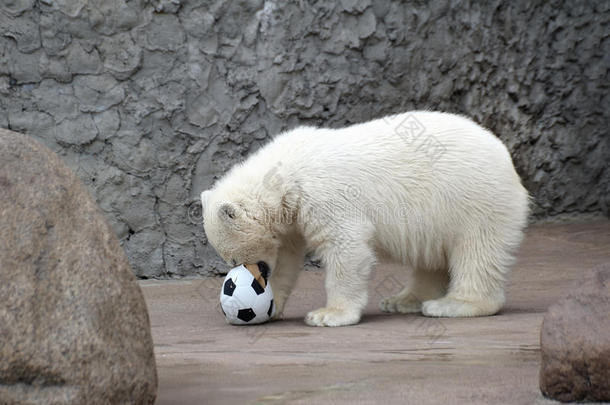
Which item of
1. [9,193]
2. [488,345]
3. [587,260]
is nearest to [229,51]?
[587,260]

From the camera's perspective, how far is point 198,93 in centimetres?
761

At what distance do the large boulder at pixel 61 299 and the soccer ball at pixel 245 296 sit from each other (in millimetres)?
2084

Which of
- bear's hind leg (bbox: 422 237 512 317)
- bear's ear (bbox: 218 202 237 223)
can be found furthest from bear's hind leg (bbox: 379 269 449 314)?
bear's ear (bbox: 218 202 237 223)

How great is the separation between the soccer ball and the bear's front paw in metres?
0.30

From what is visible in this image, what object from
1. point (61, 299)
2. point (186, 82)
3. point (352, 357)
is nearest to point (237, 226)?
point (352, 357)

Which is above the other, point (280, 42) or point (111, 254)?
point (280, 42)

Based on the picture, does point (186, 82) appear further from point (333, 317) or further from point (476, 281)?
point (476, 281)

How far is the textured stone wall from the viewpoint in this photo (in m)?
7.37

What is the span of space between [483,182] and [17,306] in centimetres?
335

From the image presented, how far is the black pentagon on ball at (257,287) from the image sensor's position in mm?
5184

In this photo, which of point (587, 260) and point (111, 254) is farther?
point (587, 260)

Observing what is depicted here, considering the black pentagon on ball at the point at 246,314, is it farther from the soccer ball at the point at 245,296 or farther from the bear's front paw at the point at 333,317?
the bear's front paw at the point at 333,317

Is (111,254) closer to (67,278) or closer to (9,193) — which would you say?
(67,278)

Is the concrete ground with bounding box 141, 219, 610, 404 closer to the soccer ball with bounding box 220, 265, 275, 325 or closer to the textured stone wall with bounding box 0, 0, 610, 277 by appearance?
the soccer ball with bounding box 220, 265, 275, 325
